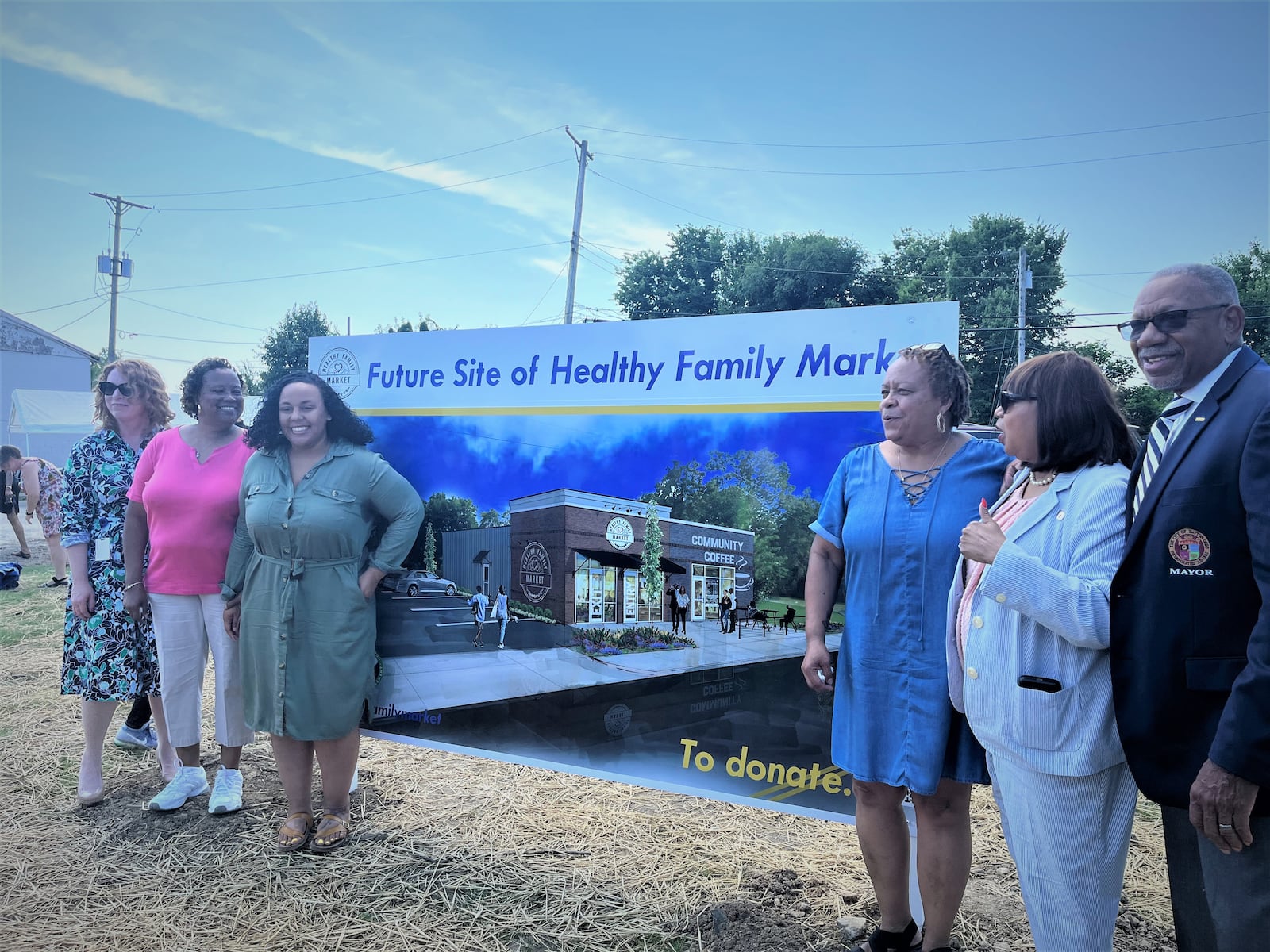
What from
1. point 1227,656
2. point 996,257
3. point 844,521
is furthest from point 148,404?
point 996,257

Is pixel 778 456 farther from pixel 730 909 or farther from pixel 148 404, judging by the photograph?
pixel 148 404

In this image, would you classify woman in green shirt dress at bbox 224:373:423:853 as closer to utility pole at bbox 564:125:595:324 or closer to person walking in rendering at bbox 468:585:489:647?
person walking in rendering at bbox 468:585:489:647

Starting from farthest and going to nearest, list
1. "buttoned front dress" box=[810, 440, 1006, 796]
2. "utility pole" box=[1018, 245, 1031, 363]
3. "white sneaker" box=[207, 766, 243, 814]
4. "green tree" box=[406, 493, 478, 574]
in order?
"utility pole" box=[1018, 245, 1031, 363] < "white sneaker" box=[207, 766, 243, 814] < "green tree" box=[406, 493, 478, 574] < "buttoned front dress" box=[810, 440, 1006, 796]

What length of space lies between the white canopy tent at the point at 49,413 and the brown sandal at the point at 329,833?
20.1 metres

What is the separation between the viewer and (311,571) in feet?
10.4

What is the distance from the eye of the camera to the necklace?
229 centimetres

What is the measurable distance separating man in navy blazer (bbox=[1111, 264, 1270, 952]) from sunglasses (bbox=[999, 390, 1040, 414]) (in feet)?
0.93

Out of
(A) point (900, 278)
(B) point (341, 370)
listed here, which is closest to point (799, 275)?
(A) point (900, 278)

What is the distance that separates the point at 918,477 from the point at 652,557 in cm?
104

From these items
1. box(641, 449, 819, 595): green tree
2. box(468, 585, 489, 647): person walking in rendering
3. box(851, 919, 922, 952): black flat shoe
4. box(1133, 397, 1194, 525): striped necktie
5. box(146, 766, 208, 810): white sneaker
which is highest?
box(1133, 397, 1194, 525): striped necktie

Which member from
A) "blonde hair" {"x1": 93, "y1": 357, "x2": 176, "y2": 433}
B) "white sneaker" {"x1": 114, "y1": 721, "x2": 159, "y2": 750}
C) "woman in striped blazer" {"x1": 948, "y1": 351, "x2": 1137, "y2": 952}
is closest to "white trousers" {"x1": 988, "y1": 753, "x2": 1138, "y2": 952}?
"woman in striped blazer" {"x1": 948, "y1": 351, "x2": 1137, "y2": 952}

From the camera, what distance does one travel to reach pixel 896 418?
230 cm

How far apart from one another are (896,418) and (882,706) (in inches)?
33.4

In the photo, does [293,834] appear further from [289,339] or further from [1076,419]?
[289,339]
